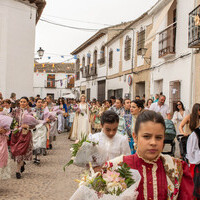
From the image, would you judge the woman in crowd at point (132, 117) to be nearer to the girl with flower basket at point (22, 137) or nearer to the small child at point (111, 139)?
the girl with flower basket at point (22, 137)

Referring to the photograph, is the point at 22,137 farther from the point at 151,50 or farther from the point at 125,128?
the point at 151,50

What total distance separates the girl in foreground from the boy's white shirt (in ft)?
4.10

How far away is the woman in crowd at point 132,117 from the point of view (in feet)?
19.7

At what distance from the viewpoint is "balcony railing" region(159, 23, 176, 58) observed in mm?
13586

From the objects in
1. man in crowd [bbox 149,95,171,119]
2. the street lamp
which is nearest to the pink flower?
man in crowd [bbox 149,95,171,119]

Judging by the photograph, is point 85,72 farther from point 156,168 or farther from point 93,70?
point 156,168

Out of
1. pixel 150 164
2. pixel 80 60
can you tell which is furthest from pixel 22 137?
pixel 80 60

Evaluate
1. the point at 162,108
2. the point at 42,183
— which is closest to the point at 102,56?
the point at 162,108

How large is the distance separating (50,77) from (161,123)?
50.2 m

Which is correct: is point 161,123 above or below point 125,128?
above

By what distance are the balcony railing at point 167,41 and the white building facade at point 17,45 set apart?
739 cm

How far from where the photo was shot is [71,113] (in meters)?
16.6

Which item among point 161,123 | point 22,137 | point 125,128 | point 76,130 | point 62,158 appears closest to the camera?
point 161,123

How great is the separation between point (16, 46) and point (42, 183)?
481 inches
